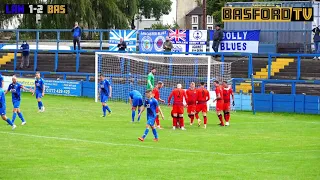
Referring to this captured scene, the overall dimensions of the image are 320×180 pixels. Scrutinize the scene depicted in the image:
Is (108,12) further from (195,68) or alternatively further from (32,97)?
(195,68)

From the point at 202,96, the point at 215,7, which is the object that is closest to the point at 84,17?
the point at 215,7

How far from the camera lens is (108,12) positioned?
224 feet

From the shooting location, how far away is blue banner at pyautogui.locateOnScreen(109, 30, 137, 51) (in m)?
52.2

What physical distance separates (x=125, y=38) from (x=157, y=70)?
7.29 meters

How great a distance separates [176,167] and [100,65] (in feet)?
87.2

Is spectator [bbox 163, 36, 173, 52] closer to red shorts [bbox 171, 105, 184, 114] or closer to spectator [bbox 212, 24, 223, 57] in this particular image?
spectator [bbox 212, 24, 223, 57]

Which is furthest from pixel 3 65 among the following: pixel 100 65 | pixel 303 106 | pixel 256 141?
pixel 256 141

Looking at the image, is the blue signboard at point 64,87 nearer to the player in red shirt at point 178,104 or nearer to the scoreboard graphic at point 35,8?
the scoreboard graphic at point 35,8

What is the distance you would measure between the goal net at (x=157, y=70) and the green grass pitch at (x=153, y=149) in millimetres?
6396

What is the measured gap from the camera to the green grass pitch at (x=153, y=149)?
70.7ft

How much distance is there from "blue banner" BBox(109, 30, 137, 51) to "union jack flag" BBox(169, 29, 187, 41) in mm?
2489

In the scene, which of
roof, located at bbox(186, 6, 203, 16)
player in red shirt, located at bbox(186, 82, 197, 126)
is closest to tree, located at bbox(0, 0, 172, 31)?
player in red shirt, located at bbox(186, 82, 197, 126)

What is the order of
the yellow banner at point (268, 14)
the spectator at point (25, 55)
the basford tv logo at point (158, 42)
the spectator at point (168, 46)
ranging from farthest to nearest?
the spectator at point (25, 55), the basford tv logo at point (158, 42), the yellow banner at point (268, 14), the spectator at point (168, 46)

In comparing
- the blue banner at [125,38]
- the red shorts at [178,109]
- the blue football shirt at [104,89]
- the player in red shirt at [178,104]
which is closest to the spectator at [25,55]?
the blue banner at [125,38]
